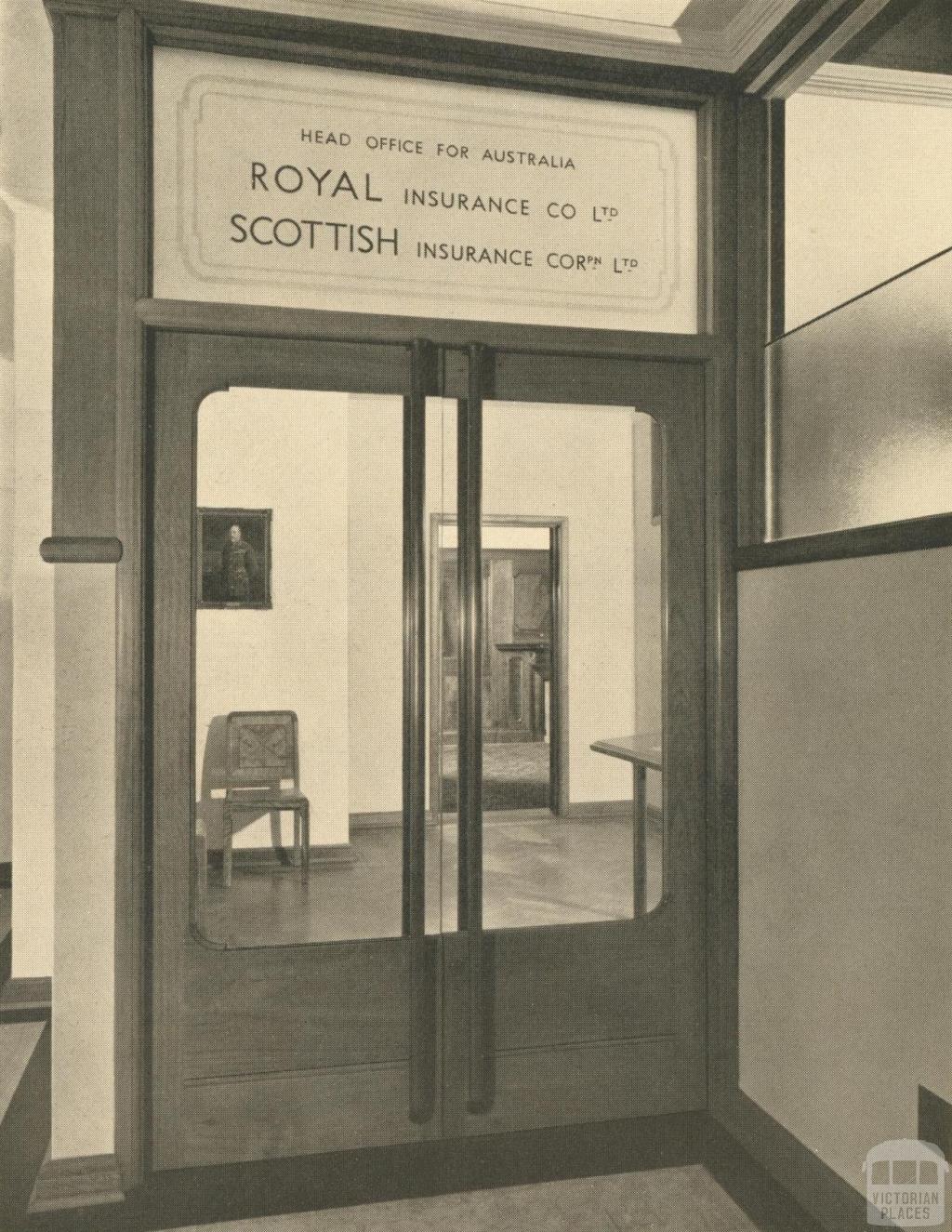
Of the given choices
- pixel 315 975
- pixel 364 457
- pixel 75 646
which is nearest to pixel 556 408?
pixel 364 457

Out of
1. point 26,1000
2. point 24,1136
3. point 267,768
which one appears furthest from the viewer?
point 26,1000

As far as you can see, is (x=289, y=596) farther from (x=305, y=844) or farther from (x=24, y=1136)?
(x=24, y=1136)

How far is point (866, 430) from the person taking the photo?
239 centimetres

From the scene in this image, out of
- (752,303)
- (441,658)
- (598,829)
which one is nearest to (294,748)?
(441,658)

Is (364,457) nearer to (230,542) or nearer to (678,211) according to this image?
(230,542)

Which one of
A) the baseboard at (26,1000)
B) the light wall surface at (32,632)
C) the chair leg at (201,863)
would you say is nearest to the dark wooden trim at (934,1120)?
the chair leg at (201,863)

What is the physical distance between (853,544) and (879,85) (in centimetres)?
138

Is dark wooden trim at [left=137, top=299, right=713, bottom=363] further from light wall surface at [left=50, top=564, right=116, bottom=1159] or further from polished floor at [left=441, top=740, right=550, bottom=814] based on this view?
polished floor at [left=441, top=740, right=550, bottom=814]

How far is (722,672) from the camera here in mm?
2816

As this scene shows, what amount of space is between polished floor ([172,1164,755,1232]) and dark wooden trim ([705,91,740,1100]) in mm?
318

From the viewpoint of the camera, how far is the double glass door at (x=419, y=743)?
101 inches

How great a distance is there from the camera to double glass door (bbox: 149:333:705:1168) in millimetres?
2576

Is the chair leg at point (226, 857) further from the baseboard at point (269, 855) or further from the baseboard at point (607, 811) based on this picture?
the baseboard at point (607, 811)

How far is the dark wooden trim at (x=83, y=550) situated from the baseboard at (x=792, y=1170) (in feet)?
7.07
